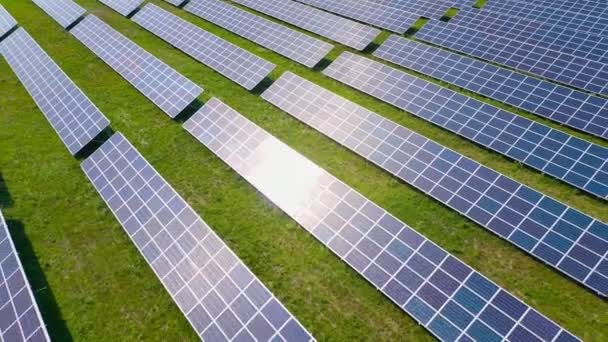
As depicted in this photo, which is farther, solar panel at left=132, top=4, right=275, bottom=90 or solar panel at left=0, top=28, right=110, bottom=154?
solar panel at left=132, top=4, right=275, bottom=90

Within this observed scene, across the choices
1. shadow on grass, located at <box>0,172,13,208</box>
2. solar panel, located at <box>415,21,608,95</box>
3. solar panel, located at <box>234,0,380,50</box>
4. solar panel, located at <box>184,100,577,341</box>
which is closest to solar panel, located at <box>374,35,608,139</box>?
solar panel, located at <box>234,0,380,50</box>

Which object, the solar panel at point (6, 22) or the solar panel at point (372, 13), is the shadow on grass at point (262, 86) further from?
the solar panel at point (6, 22)

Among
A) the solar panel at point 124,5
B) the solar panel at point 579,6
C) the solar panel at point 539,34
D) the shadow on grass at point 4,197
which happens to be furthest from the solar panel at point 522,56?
the shadow on grass at point 4,197

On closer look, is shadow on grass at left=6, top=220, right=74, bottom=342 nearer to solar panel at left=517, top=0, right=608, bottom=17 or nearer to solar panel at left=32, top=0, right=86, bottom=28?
solar panel at left=32, top=0, right=86, bottom=28

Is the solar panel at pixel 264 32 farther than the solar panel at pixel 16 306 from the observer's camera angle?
Yes

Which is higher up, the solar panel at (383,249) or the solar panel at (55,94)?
the solar panel at (55,94)
